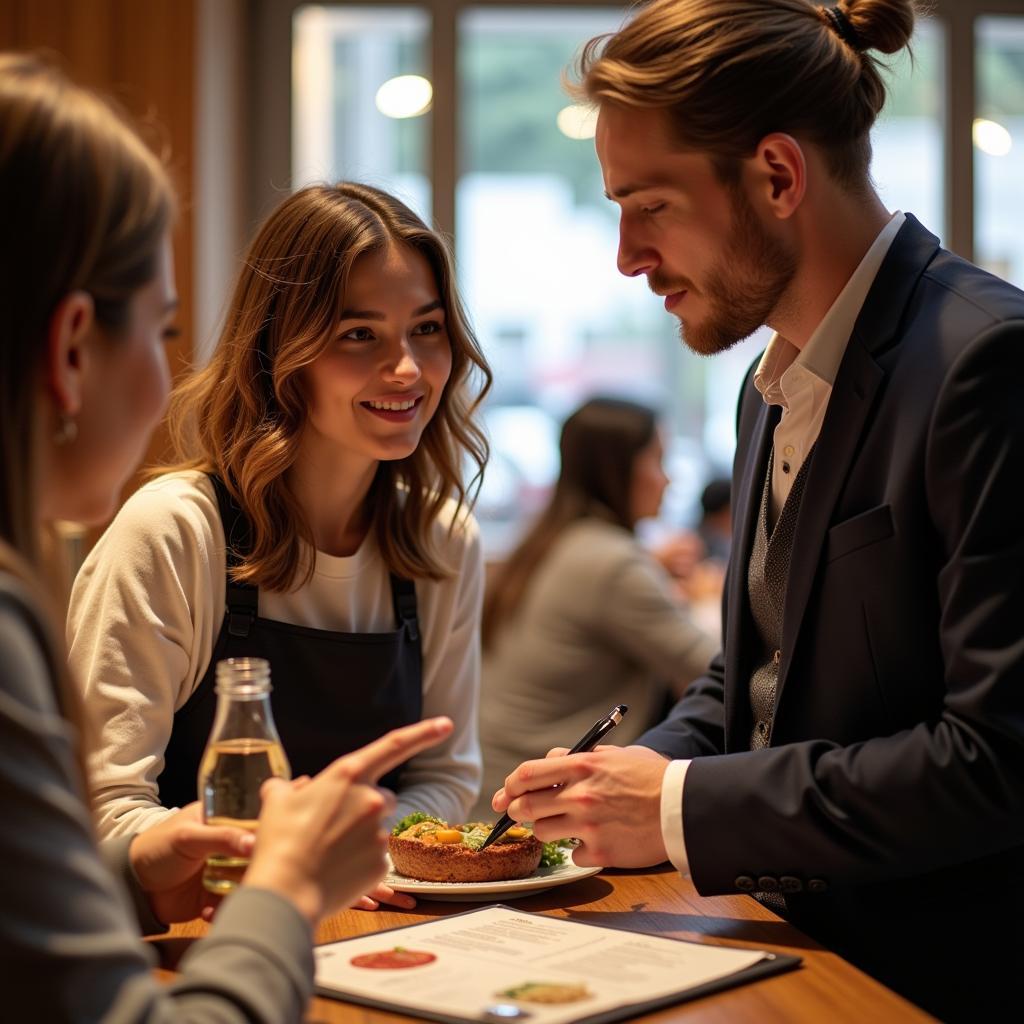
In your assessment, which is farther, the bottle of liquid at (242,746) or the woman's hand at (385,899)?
the woman's hand at (385,899)

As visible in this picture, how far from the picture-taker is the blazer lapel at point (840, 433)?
1.55 meters

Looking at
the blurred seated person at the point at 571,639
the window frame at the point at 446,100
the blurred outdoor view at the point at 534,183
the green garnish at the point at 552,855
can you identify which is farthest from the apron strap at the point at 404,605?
the window frame at the point at 446,100

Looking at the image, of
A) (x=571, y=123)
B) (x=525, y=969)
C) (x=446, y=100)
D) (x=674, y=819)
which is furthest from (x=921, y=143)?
(x=525, y=969)

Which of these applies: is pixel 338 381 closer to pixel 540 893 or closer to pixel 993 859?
pixel 540 893

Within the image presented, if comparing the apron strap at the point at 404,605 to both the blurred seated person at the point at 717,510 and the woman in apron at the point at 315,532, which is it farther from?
the blurred seated person at the point at 717,510

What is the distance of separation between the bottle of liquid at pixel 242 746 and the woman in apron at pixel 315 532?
538 mm

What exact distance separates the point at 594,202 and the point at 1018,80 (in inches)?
70.0

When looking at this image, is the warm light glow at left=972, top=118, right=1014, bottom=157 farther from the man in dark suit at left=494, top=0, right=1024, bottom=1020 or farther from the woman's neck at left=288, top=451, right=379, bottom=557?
the woman's neck at left=288, top=451, right=379, bottom=557

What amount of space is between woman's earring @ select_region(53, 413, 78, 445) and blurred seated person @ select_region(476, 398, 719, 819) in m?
2.83

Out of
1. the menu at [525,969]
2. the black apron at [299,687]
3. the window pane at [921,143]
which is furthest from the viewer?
the window pane at [921,143]

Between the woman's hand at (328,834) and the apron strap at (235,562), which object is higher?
the apron strap at (235,562)

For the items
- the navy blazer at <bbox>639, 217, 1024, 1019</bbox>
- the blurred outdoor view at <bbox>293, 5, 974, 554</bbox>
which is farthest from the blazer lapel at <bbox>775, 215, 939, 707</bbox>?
the blurred outdoor view at <bbox>293, 5, 974, 554</bbox>

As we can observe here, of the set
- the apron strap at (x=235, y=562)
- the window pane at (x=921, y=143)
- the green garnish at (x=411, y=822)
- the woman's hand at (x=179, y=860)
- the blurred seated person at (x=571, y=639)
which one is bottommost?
the blurred seated person at (x=571, y=639)

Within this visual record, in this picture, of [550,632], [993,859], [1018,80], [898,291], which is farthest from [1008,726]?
[1018,80]
